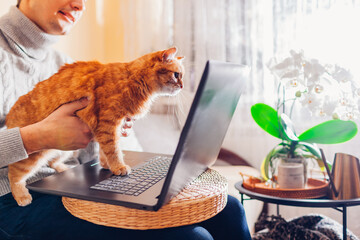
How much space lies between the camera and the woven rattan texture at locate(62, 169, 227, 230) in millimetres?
642

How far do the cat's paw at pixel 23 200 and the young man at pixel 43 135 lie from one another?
0.02 meters

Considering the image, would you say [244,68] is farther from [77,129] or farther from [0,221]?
[0,221]

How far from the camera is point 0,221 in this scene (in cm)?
84

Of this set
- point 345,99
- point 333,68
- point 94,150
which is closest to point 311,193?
point 345,99

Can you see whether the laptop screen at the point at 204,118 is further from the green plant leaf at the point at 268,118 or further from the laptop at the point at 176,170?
the green plant leaf at the point at 268,118

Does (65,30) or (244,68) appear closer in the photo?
(244,68)

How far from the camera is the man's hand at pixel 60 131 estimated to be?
84cm

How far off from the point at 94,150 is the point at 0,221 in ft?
1.47

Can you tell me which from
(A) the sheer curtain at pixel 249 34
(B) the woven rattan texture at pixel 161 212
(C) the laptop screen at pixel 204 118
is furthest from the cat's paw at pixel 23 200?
(A) the sheer curtain at pixel 249 34

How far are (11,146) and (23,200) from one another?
18 centimetres

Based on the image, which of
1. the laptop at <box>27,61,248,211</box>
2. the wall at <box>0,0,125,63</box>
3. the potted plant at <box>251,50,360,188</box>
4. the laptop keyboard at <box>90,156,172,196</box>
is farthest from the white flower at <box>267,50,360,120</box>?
the wall at <box>0,0,125,63</box>

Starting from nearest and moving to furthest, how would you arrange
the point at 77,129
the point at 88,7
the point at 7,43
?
the point at 77,129, the point at 7,43, the point at 88,7

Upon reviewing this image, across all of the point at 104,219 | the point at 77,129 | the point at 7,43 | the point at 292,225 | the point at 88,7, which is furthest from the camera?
the point at 88,7

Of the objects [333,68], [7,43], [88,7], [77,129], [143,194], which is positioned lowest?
[143,194]
